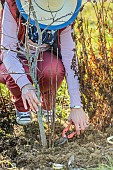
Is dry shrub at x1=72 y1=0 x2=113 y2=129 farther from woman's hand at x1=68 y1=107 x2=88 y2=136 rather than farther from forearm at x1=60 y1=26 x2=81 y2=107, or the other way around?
woman's hand at x1=68 y1=107 x2=88 y2=136

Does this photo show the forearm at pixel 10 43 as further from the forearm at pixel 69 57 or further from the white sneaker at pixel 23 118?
the white sneaker at pixel 23 118

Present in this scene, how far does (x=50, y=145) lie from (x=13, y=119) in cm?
52

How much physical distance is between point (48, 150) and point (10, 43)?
2.06 feet

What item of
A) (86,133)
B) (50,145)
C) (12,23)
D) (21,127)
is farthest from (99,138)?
(12,23)

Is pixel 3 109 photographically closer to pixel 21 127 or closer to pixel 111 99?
pixel 21 127

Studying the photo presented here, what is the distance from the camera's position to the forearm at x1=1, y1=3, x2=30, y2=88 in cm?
271

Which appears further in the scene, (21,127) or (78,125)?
(21,127)

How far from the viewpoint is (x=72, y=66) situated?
9.18ft

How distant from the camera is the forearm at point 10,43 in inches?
107

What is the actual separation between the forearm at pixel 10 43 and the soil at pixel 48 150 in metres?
0.43

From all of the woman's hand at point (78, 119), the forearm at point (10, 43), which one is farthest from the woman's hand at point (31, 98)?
Answer: the woman's hand at point (78, 119)

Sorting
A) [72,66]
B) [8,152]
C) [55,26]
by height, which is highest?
[55,26]

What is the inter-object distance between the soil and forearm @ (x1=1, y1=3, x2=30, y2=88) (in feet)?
1.41

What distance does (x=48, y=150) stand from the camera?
108 inches
